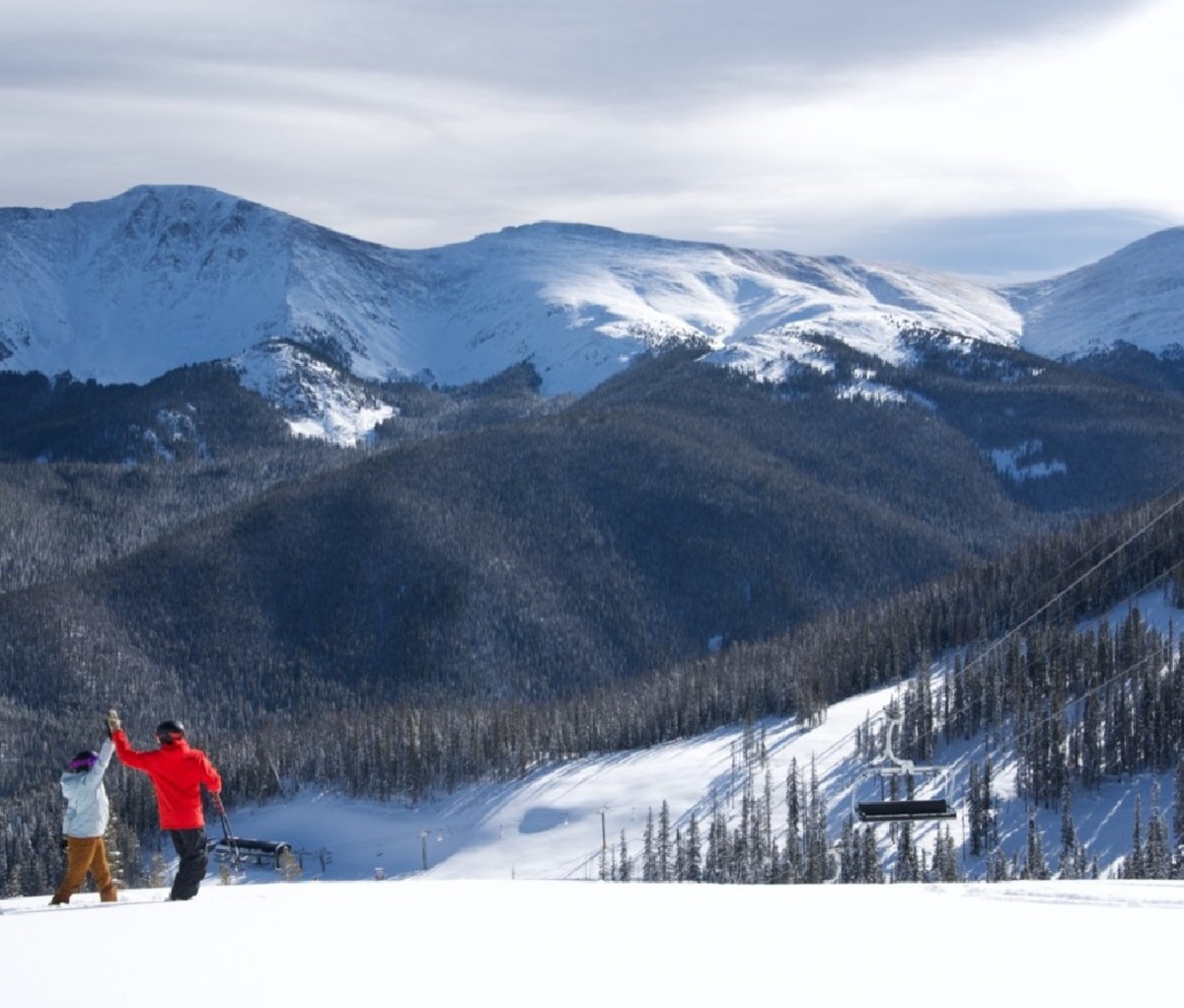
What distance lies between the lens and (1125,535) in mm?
164250

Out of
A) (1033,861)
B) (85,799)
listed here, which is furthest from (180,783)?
(1033,861)

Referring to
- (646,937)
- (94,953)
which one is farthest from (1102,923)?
(94,953)

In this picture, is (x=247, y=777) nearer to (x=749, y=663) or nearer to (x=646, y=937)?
(x=749, y=663)

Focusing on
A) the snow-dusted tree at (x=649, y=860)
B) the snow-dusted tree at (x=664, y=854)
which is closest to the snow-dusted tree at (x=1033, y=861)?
the snow-dusted tree at (x=664, y=854)

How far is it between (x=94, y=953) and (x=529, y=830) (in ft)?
351

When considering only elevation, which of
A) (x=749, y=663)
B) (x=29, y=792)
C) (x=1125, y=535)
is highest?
(x=1125, y=535)

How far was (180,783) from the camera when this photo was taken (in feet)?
92.5

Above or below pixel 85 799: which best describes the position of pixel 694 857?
below

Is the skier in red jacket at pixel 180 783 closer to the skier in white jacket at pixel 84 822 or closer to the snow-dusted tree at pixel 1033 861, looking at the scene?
the skier in white jacket at pixel 84 822

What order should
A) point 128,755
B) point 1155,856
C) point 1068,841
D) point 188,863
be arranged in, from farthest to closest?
point 1068,841, point 1155,856, point 188,863, point 128,755

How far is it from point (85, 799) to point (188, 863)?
242 cm

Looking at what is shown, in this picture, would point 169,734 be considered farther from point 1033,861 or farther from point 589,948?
point 1033,861

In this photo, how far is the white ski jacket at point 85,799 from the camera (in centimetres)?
2800

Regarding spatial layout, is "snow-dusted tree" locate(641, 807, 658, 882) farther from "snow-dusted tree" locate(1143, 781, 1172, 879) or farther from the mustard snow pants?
the mustard snow pants
